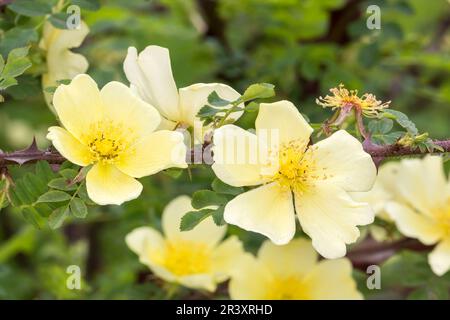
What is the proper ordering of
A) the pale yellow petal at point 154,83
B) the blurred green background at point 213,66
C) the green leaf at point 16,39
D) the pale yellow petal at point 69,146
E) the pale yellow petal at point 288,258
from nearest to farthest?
the pale yellow petal at point 69,146
the pale yellow petal at point 154,83
the green leaf at point 16,39
the pale yellow petal at point 288,258
the blurred green background at point 213,66

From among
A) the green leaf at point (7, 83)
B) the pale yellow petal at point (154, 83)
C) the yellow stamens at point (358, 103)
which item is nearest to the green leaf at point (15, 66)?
the green leaf at point (7, 83)

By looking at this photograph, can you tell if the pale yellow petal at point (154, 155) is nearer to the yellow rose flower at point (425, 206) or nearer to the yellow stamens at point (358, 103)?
the yellow stamens at point (358, 103)

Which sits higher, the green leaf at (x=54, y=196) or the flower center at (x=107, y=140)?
the flower center at (x=107, y=140)

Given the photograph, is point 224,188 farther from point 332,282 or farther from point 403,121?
Result: point 332,282

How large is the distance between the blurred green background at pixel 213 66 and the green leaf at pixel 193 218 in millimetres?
292

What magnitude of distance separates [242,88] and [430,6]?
2.99 feet

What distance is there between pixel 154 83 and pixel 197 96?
6 centimetres

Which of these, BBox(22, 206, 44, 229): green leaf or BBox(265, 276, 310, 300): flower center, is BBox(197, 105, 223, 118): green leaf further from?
BBox(265, 276, 310, 300): flower center

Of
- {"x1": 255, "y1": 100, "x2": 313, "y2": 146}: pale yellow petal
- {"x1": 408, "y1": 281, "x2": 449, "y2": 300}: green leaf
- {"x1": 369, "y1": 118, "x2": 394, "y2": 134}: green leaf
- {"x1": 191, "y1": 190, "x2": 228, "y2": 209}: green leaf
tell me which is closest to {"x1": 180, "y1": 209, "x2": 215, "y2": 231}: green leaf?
{"x1": 191, "y1": 190, "x2": 228, "y2": 209}: green leaf

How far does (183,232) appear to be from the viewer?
135cm

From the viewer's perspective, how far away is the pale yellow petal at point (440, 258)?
120cm

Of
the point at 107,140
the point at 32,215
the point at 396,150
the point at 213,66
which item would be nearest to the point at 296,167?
the point at 396,150

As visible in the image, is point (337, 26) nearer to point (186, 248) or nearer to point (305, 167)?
point (186, 248)
